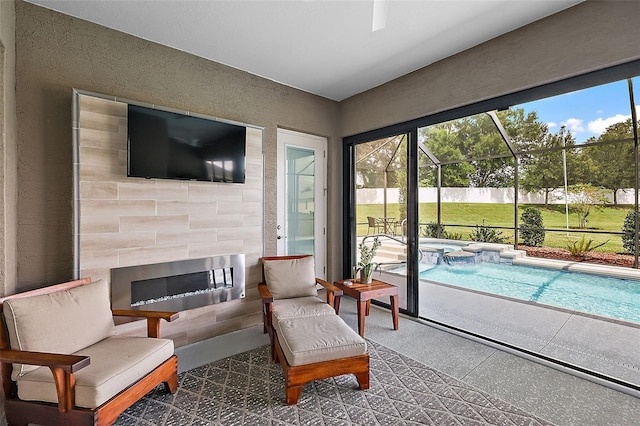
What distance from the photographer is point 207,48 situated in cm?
287

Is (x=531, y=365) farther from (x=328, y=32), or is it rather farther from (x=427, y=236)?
(x=328, y=32)

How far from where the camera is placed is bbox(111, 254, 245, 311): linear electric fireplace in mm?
2562

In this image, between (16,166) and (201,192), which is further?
(201,192)

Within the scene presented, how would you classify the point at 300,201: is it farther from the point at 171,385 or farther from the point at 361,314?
the point at 171,385

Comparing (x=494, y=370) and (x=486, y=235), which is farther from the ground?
(x=486, y=235)

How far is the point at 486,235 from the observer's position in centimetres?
441

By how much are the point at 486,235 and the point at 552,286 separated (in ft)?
3.41

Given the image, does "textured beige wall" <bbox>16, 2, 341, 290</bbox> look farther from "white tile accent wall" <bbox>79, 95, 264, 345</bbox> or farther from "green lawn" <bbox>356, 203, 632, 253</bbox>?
"green lawn" <bbox>356, 203, 632, 253</bbox>

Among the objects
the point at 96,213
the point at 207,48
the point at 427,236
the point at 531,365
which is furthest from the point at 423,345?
the point at 207,48

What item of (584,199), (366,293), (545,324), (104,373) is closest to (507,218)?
(584,199)

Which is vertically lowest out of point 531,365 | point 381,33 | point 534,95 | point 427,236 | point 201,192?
point 531,365

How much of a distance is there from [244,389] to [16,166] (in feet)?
7.77

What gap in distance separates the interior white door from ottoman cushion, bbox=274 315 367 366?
1668 millimetres

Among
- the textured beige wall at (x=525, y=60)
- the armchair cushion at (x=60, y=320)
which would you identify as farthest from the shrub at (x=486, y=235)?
the armchair cushion at (x=60, y=320)
